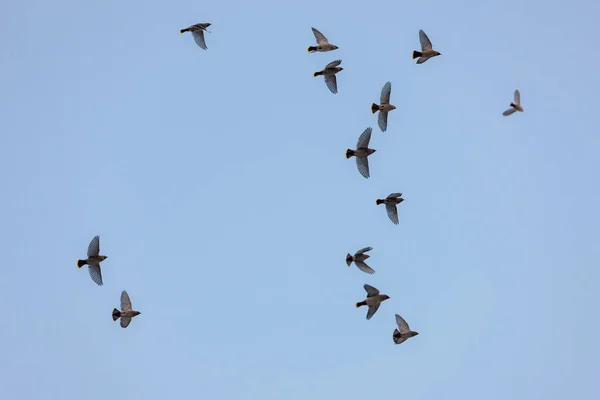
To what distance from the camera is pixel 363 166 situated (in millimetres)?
52812

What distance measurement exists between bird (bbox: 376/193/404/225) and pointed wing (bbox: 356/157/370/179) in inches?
40.4

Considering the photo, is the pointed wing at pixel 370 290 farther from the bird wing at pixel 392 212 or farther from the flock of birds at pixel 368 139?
the bird wing at pixel 392 212

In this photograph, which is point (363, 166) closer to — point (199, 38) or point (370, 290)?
point (370, 290)

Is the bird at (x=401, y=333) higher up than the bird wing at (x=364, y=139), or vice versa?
the bird wing at (x=364, y=139)

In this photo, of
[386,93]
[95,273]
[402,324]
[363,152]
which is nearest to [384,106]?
[386,93]

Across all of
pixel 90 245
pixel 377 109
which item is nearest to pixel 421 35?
pixel 377 109

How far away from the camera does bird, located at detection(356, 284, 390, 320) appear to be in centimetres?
5225

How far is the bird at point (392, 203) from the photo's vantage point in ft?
172

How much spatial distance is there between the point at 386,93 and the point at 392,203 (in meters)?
3.80

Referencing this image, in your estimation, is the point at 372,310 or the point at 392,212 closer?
the point at 372,310

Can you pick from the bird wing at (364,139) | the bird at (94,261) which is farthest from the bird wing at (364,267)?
the bird at (94,261)

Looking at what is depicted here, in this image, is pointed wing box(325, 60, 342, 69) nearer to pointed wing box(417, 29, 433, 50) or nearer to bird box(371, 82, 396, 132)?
bird box(371, 82, 396, 132)

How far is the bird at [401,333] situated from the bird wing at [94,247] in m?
10.5

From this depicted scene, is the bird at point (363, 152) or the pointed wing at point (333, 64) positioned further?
the bird at point (363, 152)
